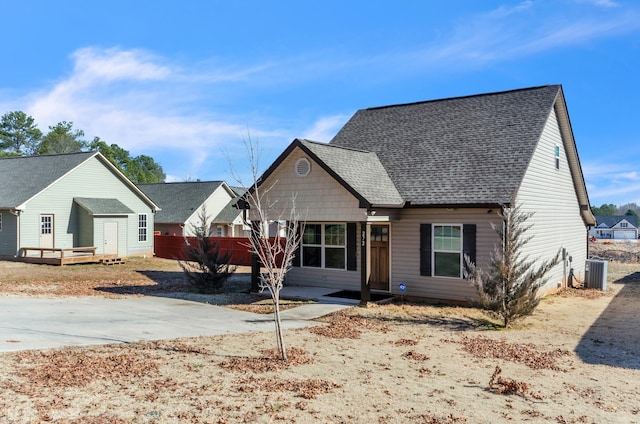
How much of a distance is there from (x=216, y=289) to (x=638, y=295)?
15.4 meters

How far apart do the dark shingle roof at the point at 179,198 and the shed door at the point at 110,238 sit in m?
7.55

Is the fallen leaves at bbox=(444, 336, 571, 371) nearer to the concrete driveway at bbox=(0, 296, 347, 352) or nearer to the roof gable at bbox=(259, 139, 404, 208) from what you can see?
the concrete driveway at bbox=(0, 296, 347, 352)

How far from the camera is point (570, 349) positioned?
10.2 metres

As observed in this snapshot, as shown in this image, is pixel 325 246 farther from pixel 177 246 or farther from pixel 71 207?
pixel 71 207

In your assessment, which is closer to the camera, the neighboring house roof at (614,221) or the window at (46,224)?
the window at (46,224)

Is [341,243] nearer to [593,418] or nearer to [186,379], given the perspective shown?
[186,379]

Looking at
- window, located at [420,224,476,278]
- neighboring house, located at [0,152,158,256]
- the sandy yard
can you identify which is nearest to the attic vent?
window, located at [420,224,476,278]

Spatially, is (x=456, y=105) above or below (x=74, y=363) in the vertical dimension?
above

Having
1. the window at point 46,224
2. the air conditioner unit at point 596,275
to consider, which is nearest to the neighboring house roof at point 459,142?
the air conditioner unit at point 596,275

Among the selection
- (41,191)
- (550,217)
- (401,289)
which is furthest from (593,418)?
(41,191)

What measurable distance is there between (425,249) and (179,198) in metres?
30.1

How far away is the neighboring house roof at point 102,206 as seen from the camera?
96.2 ft

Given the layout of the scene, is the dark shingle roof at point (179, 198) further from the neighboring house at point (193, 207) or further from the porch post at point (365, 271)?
the porch post at point (365, 271)

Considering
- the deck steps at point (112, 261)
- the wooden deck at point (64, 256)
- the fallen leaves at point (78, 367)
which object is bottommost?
the fallen leaves at point (78, 367)
